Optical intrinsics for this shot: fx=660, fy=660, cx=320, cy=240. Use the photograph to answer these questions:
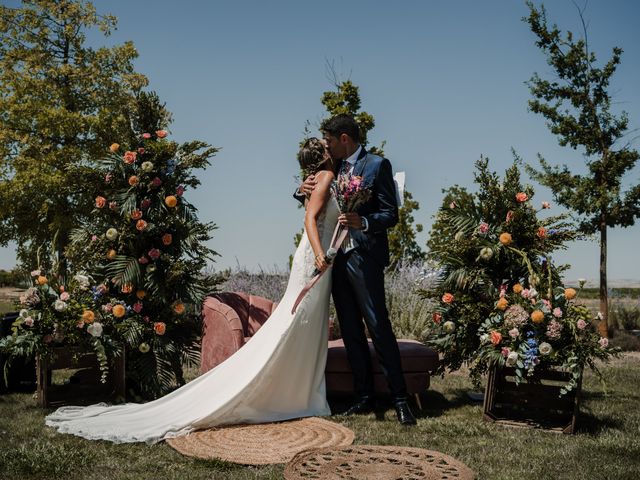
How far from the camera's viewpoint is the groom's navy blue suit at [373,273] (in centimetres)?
542

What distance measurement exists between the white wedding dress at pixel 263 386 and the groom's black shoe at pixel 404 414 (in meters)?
0.60

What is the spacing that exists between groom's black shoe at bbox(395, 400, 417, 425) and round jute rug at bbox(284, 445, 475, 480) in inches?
32.7

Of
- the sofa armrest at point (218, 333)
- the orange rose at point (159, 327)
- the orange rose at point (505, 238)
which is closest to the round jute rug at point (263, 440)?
the sofa armrest at point (218, 333)

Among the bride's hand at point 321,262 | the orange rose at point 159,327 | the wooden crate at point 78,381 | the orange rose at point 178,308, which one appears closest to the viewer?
the bride's hand at point 321,262

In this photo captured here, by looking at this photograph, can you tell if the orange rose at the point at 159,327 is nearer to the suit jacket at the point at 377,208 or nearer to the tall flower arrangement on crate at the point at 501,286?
the suit jacket at the point at 377,208

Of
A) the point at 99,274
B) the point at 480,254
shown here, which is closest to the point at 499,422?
the point at 480,254

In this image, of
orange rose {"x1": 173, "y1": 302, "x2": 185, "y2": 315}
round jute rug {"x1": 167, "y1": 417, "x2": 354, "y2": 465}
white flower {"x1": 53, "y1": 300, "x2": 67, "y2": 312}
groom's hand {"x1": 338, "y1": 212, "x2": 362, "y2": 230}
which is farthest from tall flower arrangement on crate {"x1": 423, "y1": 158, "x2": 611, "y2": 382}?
white flower {"x1": 53, "y1": 300, "x2": 67, "y2": 312}

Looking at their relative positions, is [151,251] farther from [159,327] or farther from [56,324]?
[56,324]

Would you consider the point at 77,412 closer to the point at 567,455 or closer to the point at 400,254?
the point at 567,455

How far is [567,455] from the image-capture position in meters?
4.46

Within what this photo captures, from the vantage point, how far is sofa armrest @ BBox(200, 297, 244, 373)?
6.01m

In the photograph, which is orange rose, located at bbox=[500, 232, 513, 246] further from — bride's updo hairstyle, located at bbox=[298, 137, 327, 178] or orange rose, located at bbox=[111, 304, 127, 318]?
orange rose, located at bbox=[111, 304, 127, 318]

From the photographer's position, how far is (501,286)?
18.8 feet

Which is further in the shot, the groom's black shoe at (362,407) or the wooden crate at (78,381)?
the wooden crate at (78,381)
